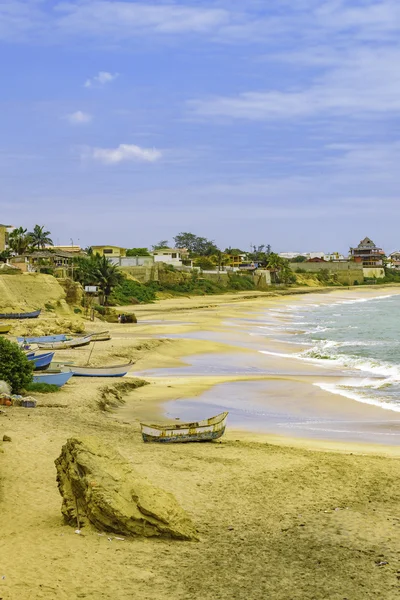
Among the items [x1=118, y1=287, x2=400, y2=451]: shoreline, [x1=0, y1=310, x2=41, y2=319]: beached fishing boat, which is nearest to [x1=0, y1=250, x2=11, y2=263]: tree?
[x1=0, y1=310, x2=41, y2=319]: beached fishing boat

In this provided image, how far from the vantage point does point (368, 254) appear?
19350 centimetres

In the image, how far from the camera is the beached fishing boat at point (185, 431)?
16.5 meters

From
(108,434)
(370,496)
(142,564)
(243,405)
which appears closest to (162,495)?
(142,564)

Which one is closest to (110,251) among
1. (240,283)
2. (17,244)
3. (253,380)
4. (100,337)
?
(240,283)

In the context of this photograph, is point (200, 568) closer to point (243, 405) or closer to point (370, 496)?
point (370, 496)

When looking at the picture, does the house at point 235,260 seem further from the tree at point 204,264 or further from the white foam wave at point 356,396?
the white foam wave at point 356,396

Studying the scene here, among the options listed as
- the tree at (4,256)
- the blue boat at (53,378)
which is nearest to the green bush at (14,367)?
the blue boat at (53,378)

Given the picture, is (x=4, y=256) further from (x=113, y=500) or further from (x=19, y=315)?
(x=113, y=500)

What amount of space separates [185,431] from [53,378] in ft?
25.2

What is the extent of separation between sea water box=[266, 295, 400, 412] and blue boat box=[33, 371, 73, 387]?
350 inches

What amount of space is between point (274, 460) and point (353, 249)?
18544 cm

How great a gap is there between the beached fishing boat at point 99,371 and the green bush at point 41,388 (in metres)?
3.44

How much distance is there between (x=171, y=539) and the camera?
10.5m

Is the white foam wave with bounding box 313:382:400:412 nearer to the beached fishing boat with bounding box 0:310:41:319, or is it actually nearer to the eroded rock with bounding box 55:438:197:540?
the eroded rock with bounding box 55:438:197:540
